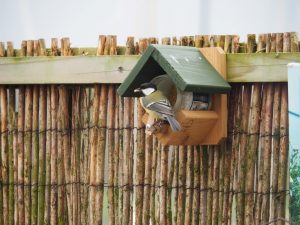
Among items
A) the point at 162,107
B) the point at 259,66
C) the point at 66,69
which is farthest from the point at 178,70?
the point at 66,69

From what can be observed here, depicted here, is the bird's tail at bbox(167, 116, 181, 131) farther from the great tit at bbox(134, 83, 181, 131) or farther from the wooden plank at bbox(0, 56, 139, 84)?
the wooden plank at bbox(0, 56, 139, 84)

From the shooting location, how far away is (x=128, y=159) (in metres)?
4.93

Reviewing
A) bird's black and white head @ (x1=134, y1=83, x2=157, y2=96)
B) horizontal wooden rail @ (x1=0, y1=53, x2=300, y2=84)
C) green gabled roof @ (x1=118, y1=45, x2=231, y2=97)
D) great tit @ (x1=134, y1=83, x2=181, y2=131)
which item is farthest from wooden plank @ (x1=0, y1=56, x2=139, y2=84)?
great tit @ (x1=134, y1=83, x2=181, y2=131)

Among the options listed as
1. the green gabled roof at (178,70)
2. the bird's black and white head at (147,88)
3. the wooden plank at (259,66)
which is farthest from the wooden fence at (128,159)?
the bird's black and white head at (147,88)

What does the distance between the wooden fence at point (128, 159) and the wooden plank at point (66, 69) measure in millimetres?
90

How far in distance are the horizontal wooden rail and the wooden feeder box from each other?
12 cm

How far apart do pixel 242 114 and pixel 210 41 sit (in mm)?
450

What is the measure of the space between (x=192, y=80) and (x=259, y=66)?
449mm

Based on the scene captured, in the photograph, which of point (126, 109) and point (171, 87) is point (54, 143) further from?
point (171, 87)

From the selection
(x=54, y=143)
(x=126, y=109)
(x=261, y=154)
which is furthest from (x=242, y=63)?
(x=54, y=143)

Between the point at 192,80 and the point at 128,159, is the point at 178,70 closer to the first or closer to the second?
the point at 192,80

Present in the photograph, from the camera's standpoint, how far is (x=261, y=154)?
453cm

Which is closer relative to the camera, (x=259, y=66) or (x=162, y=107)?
(x=162, y=107)

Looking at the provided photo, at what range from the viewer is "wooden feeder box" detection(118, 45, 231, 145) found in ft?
14.0
